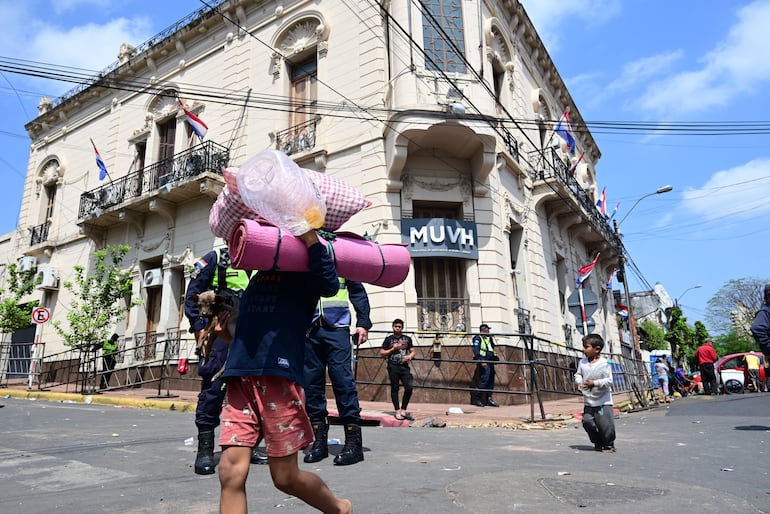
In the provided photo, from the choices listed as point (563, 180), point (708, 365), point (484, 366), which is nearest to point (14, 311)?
point (484, 366)

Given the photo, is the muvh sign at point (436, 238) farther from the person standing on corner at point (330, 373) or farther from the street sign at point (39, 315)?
the street sign at point (39, 315)

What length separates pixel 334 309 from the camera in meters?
4.41

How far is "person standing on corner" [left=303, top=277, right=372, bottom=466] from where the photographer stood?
169 inches

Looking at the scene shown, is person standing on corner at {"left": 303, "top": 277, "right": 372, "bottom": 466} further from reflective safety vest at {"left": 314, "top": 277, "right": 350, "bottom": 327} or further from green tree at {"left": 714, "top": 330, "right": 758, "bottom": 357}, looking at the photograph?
green tree at {"left": 714, "top": 330, "right": 758, "bottom": 357}

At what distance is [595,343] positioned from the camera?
565 centimetres

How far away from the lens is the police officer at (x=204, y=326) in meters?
3.91

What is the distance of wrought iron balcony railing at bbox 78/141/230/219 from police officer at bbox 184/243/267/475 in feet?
39.6

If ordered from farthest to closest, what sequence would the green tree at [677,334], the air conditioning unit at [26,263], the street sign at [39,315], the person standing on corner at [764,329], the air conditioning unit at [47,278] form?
the green tree at [677,334]
the air conditioning unit at [26,263]
the air conditioning unit at [47,278]
the street sign at [39,315]
the person standing on corner at [764,329]

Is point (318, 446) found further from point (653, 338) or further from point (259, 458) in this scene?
point (653, 338)

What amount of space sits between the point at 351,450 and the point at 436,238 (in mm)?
8480

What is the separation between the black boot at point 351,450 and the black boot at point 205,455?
94 centimetres

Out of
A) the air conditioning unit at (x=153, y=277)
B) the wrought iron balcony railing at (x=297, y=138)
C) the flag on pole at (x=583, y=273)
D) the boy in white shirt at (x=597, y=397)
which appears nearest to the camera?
the boy in white shirt at (x=597, y=397)

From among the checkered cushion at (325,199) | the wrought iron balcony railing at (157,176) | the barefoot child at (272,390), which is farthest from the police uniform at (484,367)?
the wrought iron balcony railing at (157,176)

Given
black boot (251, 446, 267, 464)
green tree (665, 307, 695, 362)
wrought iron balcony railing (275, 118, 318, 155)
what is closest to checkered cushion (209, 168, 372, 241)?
black boot (251, 446, 267, 464)
